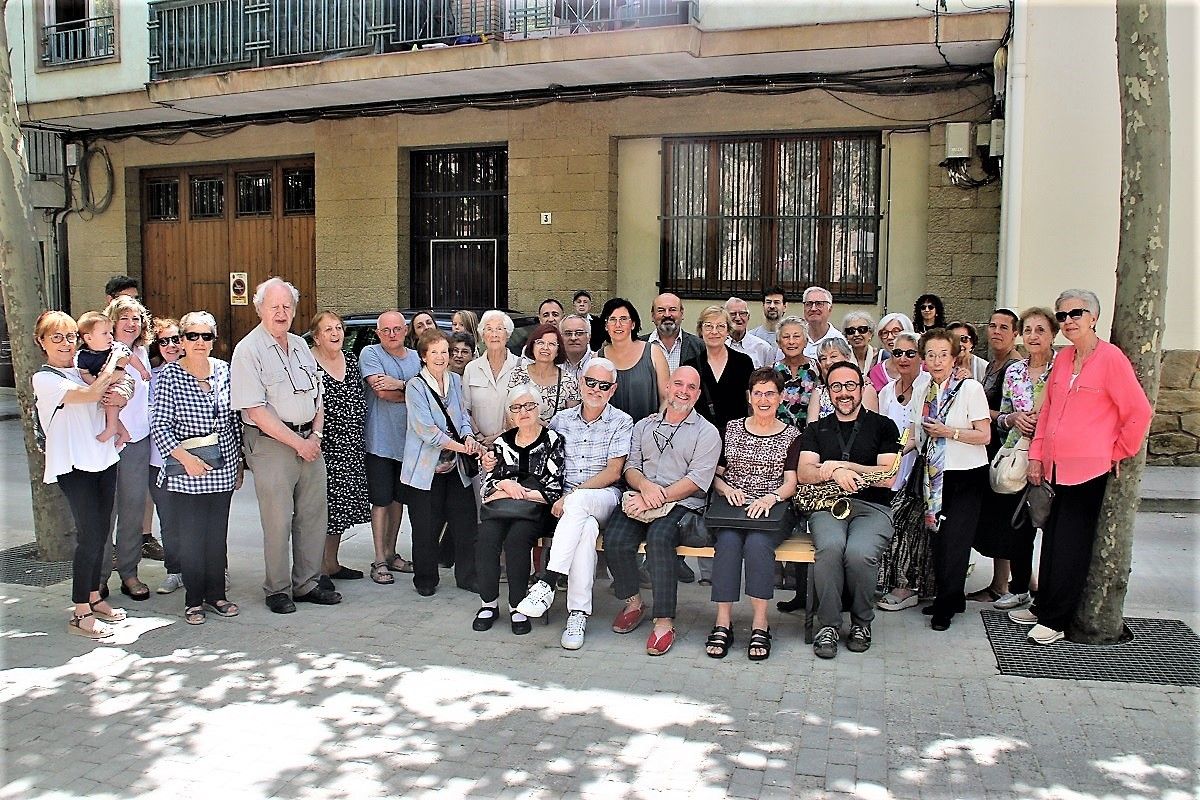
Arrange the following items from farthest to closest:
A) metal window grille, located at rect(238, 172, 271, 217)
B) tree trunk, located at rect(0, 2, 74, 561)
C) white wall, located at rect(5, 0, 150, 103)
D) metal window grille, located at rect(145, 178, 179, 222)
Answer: metal window grille, located at rect(145, 178, 179, 222)
metal window grille, located at rect(238, 172, 271, 217)
white wall, located at rect(5, 0, 150, 103)
tree trunk, located at rect(0, 2, 74, 561)

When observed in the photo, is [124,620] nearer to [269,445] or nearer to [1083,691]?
[269,445]

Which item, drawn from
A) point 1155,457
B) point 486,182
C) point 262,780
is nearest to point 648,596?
point 262,780

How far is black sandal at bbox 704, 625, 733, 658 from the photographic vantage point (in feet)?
18.7

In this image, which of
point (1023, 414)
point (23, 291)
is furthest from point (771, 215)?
point (23, 291)

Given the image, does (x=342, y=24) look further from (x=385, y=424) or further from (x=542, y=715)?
(x=542, y=715)

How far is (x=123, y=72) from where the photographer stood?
15.5m

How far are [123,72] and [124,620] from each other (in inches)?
457

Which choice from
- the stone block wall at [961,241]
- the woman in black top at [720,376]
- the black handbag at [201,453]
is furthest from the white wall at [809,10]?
the black handbag at [201,453]

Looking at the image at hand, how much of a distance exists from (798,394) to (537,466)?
5.47 feet

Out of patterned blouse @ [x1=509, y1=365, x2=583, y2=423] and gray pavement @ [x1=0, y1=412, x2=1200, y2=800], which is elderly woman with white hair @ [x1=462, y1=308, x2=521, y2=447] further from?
gray pavement @ [x1=0, y1=412, x2=1200, y2=800]

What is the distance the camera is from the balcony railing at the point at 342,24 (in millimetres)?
12297

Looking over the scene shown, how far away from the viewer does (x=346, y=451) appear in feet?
23.0

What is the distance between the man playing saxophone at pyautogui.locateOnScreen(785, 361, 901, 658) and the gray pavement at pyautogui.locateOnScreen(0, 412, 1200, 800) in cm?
24

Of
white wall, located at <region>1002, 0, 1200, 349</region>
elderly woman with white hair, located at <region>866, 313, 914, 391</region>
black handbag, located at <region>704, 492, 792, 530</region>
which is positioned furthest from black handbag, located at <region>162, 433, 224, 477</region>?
white wall, located at <region>1002, 0, 1200, 349</region>
